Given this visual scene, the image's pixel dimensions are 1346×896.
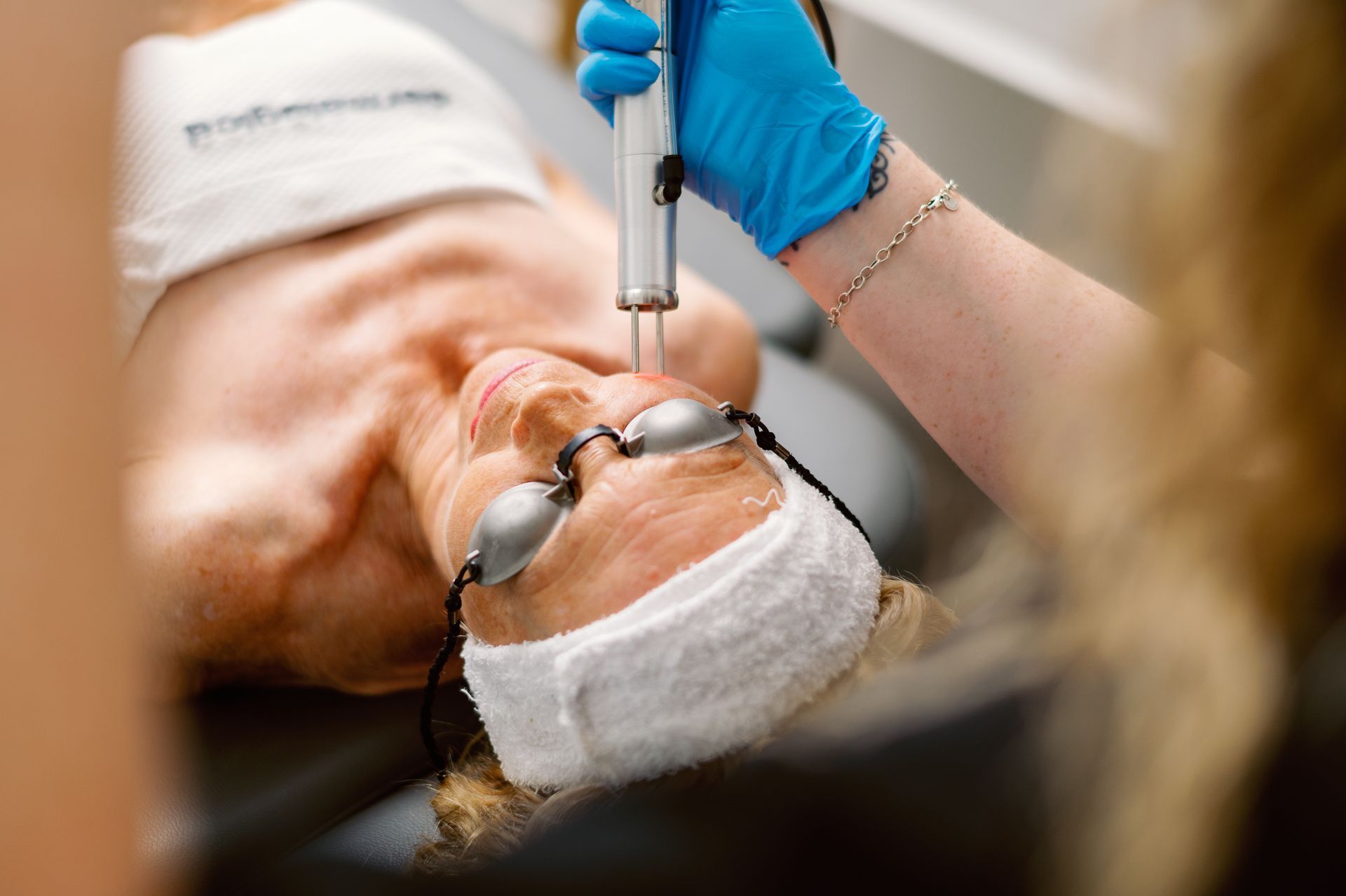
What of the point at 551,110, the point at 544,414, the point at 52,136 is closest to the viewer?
the point at 52,136

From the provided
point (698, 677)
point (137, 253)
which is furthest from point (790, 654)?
point (137, 253)

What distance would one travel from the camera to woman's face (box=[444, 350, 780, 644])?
0.68 metres

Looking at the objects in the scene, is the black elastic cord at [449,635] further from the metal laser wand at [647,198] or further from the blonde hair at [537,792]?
the metal laser wand at [647,198]

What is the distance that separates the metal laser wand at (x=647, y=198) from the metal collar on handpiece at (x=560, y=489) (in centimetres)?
11

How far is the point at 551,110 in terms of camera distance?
72.4 inches

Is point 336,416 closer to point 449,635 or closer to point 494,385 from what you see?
point 494,385

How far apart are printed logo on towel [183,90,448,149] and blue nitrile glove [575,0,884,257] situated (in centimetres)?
43

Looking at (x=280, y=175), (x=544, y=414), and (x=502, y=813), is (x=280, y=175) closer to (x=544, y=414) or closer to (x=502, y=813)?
(x=544, y=414)

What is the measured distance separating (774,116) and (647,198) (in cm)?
23

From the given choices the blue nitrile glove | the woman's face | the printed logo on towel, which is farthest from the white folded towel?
the woman's face

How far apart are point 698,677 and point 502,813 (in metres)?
0.28

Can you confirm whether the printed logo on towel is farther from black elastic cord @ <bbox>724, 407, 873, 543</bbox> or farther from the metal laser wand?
black elastic cord @ <bbox>724, 407, 873, 543</bbox>

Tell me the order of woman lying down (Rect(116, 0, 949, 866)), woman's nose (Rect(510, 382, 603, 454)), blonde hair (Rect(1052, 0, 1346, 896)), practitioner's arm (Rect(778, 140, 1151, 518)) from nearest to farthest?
1. blonde hair (Rect(1052, 0, 1346, 896))
2. woman lying down (Rect(116, 0, 949, 866))
3. woman's nose (Rect(510, 382, 603, 454))
4. practitioner's arm (Rect(778, 140, 1151, 518))

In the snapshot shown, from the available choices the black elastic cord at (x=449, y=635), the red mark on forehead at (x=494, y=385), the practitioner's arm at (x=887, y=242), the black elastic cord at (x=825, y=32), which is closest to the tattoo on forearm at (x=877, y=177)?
the practitioner's arm at (x=887, y=242)
